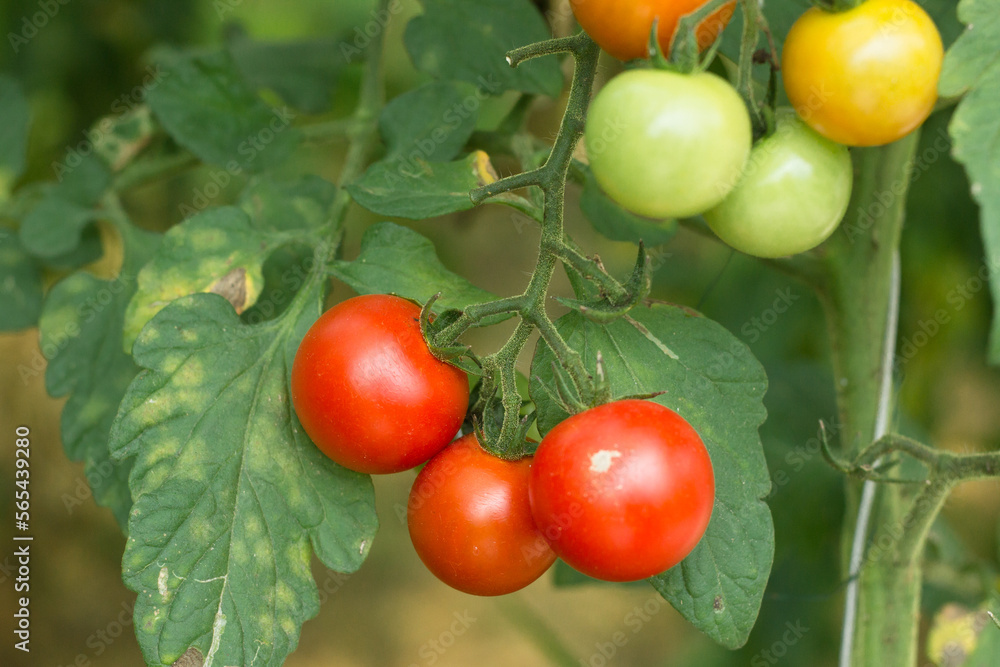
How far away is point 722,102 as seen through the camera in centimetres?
44

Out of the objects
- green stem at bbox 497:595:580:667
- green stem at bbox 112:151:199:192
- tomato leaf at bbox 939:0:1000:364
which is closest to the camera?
tomato leaf at bbox 939:0:1000:364

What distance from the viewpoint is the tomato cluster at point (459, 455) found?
46 cm

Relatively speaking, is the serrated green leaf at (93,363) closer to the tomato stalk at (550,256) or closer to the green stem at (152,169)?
the green stem at (152,169)

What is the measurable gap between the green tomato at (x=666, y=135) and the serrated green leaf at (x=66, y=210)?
693 millimetres

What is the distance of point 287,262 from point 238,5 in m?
0.79

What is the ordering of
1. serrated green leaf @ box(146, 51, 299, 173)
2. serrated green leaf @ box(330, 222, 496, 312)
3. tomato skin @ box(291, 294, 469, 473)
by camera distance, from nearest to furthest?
tomato skin @ box(291, 294, 469, 473)
serrated green leaf @ box(330, 222, 496, 312)
serrated green leaf @ box(146, 51, 299, 173)

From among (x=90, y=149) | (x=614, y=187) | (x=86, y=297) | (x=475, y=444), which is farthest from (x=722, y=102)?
(x=90, y=149)

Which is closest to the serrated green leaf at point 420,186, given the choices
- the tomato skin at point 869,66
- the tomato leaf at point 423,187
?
the tomato leaf at point 423,187

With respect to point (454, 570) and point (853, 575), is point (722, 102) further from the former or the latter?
point (853, 575)

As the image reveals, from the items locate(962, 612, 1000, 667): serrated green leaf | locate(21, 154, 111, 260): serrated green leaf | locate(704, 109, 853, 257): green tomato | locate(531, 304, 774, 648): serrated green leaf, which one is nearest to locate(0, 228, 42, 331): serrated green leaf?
locate(21, 154, 111, 260): serrated green leaf

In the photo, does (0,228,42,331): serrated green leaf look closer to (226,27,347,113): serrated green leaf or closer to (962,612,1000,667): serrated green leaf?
(226,27,347,113): serrated green leaf

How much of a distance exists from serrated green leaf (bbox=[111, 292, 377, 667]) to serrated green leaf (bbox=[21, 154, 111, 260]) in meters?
0.39

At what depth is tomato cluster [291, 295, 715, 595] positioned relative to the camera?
1.51 feet

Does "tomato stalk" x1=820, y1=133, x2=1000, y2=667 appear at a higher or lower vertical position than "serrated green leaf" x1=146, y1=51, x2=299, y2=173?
lower
